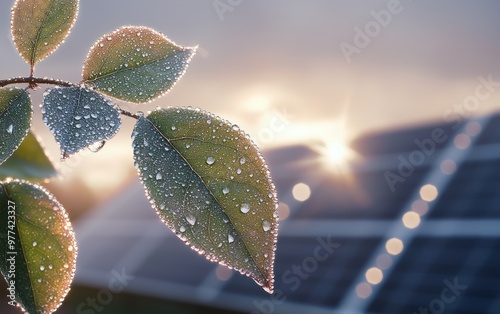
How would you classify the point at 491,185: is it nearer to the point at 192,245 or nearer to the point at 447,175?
the point at 447,175

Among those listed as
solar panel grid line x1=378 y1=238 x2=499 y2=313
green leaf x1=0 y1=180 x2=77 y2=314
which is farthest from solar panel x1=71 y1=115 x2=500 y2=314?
green leaf x1=0 y1=180 x2=77 y2=314

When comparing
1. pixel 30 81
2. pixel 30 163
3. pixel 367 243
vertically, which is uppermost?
pixel 30 81

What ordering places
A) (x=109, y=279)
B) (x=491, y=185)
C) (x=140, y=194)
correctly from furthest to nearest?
(x=140, y=194), (x=109, y=279), (x=491, y=185)

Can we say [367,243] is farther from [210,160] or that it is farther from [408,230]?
[210,160]

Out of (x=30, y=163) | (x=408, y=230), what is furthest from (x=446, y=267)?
(x=30, y=163)

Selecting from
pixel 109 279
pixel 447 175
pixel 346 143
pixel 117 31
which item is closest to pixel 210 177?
pixel 117 31

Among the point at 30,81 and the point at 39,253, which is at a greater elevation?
the point at 30,81
